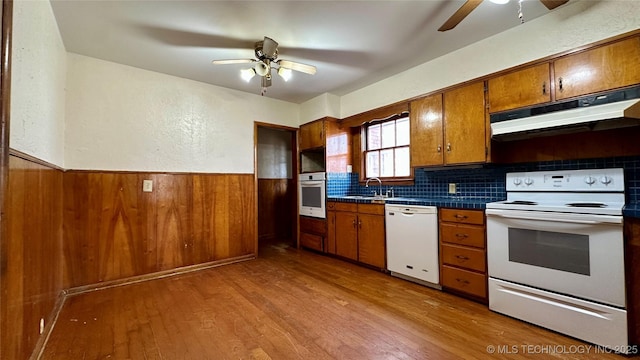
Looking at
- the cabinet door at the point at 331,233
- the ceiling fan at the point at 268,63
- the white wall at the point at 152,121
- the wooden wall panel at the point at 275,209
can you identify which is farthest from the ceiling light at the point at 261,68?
the wooden wall panel at the point at 275,209

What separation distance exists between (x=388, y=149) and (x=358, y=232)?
1.30m

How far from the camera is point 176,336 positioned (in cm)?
188

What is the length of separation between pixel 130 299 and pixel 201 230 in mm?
1104

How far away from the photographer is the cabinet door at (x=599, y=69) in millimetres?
1803

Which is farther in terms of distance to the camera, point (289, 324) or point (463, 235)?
point (463, 235)

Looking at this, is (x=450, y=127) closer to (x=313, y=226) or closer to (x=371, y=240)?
(x=371, y=240)

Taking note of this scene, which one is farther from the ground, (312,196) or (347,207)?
(312,196)

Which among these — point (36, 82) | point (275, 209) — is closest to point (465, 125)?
point (36, 82)

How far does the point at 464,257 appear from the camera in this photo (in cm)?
241

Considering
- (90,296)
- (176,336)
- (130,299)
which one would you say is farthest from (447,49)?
(90,296)

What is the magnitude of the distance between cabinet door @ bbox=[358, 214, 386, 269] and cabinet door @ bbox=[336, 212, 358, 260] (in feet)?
0.28

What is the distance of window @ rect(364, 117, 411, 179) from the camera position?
11.8ft

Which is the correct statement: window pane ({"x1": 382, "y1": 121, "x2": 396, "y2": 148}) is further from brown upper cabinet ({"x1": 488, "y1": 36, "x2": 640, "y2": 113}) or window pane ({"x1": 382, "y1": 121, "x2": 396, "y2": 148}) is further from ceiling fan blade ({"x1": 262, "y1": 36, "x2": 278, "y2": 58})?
ceiling fan blade ({"x1": 262, "y1": 36, "x2": 278, "y2": 58})

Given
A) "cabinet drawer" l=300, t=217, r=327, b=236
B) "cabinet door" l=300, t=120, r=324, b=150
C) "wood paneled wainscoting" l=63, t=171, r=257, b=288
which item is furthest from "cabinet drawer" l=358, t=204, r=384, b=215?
"wood paneled wainscoting" l=63, t=171, r=257, b=288
